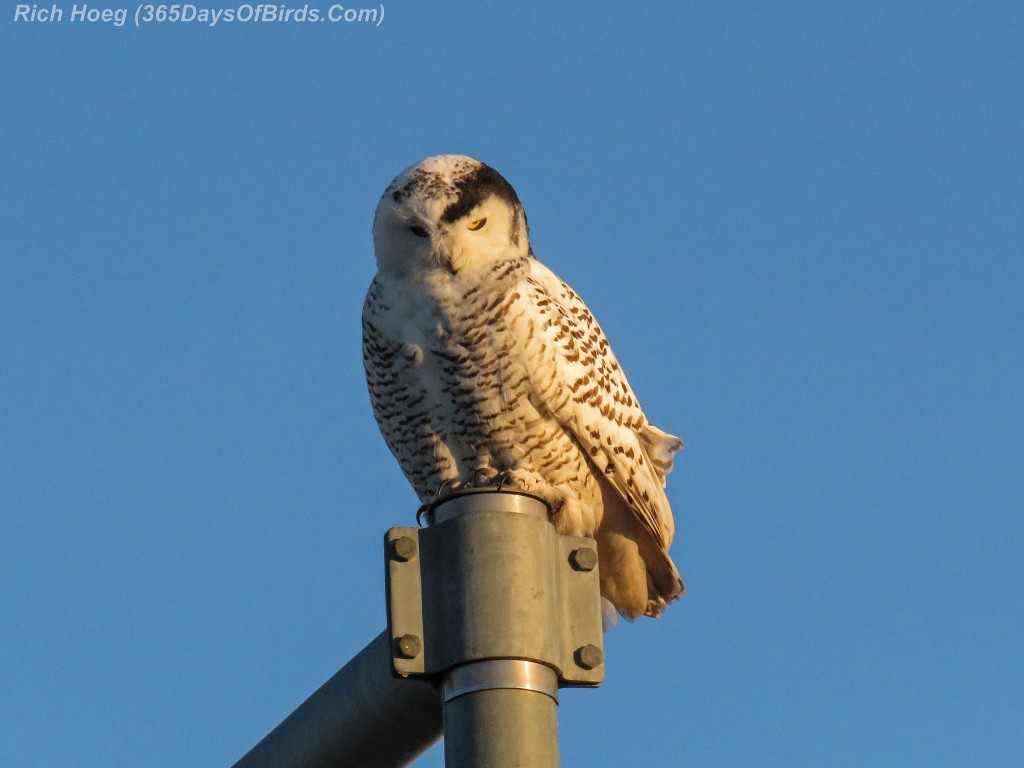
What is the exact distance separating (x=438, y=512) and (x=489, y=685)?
14.6 inches

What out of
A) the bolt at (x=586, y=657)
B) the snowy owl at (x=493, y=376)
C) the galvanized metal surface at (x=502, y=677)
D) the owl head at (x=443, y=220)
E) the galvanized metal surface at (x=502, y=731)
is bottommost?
the galvanized metal surface at (x=502, y=731)

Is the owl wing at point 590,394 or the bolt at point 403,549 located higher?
the owl wing at point 590,394

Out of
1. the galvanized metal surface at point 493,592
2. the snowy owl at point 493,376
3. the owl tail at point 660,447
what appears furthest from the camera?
the owl tail at point 660,447

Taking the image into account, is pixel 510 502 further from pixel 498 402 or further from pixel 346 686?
pixel 498 402

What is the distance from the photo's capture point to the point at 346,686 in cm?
250

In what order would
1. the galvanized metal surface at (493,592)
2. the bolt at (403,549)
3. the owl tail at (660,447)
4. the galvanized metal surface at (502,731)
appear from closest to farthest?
the galvanized metal surface at (502,731)
the galvanized metal surface at (493,592)
the bolt at (403,549)
the owl tail at (660,447)

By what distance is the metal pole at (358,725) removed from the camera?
242 cm

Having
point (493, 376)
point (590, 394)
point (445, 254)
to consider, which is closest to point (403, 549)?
point (493, 376)

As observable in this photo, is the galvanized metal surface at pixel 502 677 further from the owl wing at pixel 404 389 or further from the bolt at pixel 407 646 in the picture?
the owl wing at pixel 404 389

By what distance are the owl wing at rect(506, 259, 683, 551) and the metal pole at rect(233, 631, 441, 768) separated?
9.01 feet

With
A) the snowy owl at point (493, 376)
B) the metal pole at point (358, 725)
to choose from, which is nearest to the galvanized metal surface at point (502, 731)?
the metal pole at point (358, 725)

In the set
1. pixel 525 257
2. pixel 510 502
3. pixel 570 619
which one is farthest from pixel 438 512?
pixel 525 257

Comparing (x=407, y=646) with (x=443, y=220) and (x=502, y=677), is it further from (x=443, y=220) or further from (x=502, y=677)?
(x=443, y=220)

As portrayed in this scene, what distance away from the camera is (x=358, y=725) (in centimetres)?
248
